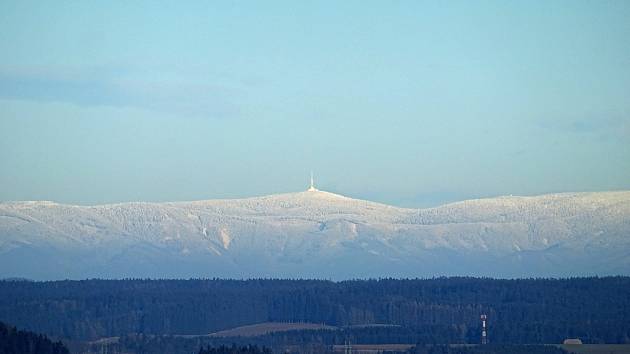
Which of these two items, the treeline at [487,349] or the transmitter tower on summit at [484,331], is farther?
the transmitter tower on summit at [484,331]

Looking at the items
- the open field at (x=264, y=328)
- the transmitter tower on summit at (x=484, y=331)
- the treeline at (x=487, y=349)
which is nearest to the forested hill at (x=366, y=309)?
the transmitter tower on summit at (x=484, y=331)

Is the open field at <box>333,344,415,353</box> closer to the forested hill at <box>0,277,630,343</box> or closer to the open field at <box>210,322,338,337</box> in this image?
the forested hill at <box>0,277,630,343</box>

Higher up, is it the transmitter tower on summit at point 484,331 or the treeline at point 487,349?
the transmitter tower on summit at point 484,331

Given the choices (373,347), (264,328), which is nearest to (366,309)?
(264,328)

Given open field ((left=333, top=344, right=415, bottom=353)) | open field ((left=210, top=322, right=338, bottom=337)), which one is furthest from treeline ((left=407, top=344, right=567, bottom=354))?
open field ((left=210, top=322, right=338, bottom=337))

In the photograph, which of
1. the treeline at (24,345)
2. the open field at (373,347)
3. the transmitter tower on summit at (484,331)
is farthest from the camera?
the transmitter tower on summit at (484,331)

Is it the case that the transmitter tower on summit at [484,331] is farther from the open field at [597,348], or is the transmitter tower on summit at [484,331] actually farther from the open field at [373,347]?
the open field at [597,348]
